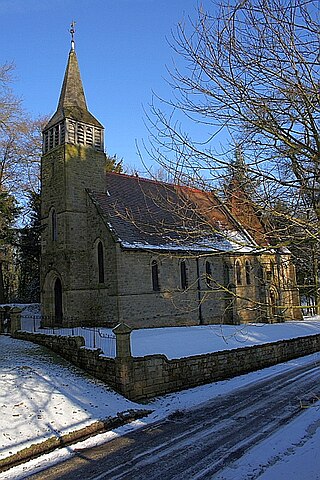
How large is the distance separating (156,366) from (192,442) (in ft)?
14.7

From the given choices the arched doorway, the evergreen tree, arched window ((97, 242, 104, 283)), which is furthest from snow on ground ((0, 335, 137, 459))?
the evergreen tree

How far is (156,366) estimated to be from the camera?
45.0 feet

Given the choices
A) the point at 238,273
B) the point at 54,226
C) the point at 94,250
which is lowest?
the point at 238,273

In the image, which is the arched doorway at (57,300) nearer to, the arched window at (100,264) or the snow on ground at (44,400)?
the arched window at (100,264)

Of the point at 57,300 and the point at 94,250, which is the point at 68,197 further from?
the point at 57,300

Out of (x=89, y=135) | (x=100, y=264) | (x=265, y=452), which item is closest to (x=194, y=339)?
(x=100, y=264)

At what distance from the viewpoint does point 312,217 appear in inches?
217

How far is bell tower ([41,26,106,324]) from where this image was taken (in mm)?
22812

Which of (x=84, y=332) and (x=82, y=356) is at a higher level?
(x=84, y=332)

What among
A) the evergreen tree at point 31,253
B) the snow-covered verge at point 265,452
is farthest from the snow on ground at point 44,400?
the evergreen tree at point 31,253

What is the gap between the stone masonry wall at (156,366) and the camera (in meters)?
13.1

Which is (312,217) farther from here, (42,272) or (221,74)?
(42,272)

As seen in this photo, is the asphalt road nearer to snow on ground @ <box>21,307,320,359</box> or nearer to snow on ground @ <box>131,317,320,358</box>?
snow on ground @ <box>21,307,320,359</box>

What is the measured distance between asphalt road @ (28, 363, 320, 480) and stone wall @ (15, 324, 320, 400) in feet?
5.99
